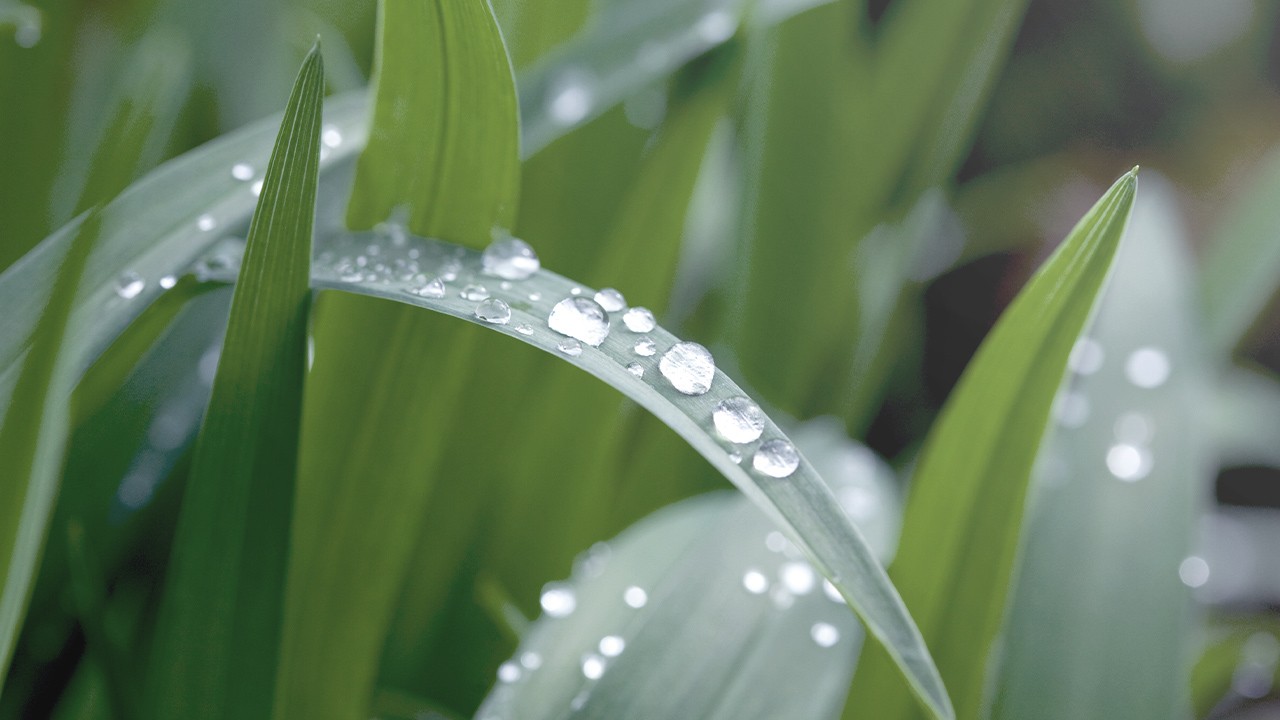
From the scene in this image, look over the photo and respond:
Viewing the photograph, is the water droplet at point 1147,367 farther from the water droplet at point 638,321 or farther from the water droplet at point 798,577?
the water droplet at point 638,321

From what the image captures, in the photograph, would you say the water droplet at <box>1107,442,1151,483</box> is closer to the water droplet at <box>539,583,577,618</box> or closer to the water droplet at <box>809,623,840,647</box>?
the water droplet at <box>809,623,840,647</box>

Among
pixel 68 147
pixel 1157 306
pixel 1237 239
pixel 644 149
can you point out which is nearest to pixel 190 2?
pixel 68 147

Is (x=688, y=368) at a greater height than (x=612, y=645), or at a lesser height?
greater

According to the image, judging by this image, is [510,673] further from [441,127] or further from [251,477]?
[441,127]

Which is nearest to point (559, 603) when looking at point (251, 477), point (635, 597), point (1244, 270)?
point (635, 597)

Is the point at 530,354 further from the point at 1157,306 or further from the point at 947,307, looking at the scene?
the point at 947,307

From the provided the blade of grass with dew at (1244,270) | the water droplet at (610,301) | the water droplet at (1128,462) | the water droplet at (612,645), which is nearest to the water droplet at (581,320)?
the water droplet at (610,301)

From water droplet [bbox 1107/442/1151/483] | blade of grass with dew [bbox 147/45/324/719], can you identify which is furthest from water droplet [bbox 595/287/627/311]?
water droplet [bbox 1107/442/1151/483]
